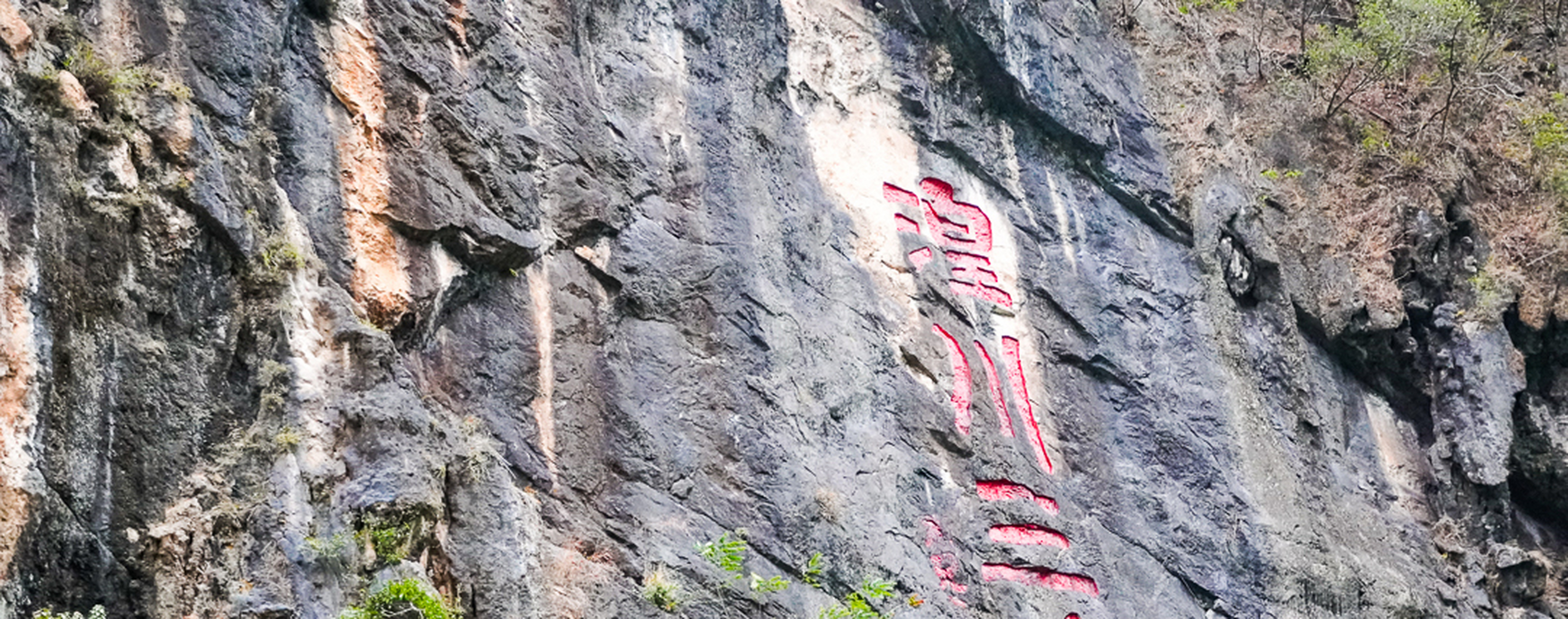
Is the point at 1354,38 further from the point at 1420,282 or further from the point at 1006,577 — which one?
the point at 1006,577

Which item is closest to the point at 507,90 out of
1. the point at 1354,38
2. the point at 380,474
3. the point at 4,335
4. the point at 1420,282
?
the point at 380,474

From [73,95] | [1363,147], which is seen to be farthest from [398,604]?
[1363,147]

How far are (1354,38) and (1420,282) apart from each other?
2.63m

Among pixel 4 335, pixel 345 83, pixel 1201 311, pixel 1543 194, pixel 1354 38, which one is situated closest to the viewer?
pixel 4 335

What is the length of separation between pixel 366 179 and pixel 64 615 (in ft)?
7.72

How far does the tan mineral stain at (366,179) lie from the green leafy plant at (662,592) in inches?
63.0

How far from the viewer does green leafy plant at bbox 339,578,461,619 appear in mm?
4480

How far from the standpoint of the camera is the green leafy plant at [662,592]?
5.62m

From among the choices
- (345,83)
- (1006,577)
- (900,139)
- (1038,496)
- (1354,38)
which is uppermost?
(1354,38)

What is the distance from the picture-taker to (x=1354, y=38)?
11242 mm

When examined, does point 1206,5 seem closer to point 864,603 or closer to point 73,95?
point 864,603

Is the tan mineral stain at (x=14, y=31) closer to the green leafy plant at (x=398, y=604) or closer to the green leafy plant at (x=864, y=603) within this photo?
the green leafy plant at (x=398, y=604)

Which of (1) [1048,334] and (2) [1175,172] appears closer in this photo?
(1) [1048,334]

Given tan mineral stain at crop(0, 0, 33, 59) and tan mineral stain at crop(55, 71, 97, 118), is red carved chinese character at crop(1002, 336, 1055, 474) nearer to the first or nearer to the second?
tan mineral stain at crop(55, 71, 97, 118)
